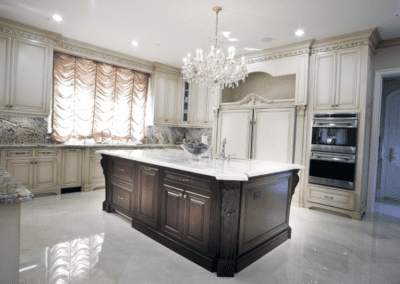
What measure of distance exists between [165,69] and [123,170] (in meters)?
3.70

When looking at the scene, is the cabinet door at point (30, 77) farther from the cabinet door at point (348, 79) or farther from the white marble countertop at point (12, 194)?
the cabinet door at point (348, 79)

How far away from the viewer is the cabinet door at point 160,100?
20.7 ft

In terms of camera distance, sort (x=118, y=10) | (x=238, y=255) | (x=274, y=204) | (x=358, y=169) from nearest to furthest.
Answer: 1. (x=238, y=255)
2. (x=274, y=204)
3. (x=118, y=10)
4. (x=358, y=169)

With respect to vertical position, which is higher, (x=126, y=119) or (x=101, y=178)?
(x=126, y=119)

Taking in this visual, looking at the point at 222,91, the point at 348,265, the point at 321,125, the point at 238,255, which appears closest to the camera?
the point at 238,255

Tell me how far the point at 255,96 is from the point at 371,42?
2041 millimetres

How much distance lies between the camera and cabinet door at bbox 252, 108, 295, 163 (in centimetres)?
458

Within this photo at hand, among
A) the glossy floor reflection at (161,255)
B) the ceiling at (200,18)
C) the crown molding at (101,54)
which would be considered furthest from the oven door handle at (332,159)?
the crown molding at (101,54)

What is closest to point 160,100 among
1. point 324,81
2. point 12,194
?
point 324,81

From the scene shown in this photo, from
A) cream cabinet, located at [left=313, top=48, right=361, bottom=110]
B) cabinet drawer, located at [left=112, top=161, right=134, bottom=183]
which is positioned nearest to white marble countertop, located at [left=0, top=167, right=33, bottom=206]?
cabinet drawer, located at [left=112, top=161, right=134, bottom=183]

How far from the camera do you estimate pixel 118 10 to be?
11.8 ft

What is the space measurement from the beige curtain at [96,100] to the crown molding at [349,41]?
401 cm

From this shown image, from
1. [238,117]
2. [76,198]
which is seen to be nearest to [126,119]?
[76,198]

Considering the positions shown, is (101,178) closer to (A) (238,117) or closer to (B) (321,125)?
(A) (238,117)
